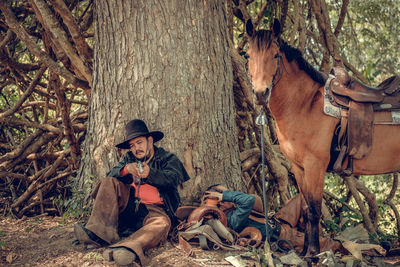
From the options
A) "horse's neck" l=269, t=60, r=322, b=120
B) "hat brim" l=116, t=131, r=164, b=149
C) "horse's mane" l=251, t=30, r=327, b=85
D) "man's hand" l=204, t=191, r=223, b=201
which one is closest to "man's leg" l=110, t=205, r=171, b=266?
"man's hand" l=204, t=191, r=223, b=201

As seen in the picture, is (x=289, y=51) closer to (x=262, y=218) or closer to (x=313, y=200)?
(x=313, y=200)

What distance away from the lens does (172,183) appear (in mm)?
3797

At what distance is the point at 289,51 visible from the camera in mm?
3658

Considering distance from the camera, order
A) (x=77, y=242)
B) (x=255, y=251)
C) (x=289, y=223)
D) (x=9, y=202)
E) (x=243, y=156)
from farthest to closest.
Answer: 1. (x=9, y=202)
2. (x=243, y=156)
3. (x=289, y=223)
4. (x=77, y=242)
5. (x=255, y=251)

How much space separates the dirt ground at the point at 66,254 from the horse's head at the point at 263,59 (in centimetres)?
137

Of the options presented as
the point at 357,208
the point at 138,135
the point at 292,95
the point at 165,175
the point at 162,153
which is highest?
the point at 292,95

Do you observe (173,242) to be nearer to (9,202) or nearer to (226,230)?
(226,230)

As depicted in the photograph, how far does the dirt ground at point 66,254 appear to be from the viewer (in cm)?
339

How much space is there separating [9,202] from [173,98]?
333cm

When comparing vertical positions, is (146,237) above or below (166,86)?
below

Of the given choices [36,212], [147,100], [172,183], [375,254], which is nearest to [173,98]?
[147,100]

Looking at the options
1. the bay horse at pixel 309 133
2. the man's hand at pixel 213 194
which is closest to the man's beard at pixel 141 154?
the man's hand at pixel 213 194

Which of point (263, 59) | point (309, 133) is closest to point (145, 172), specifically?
point (263, 59)

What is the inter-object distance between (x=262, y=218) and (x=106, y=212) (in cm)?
150
